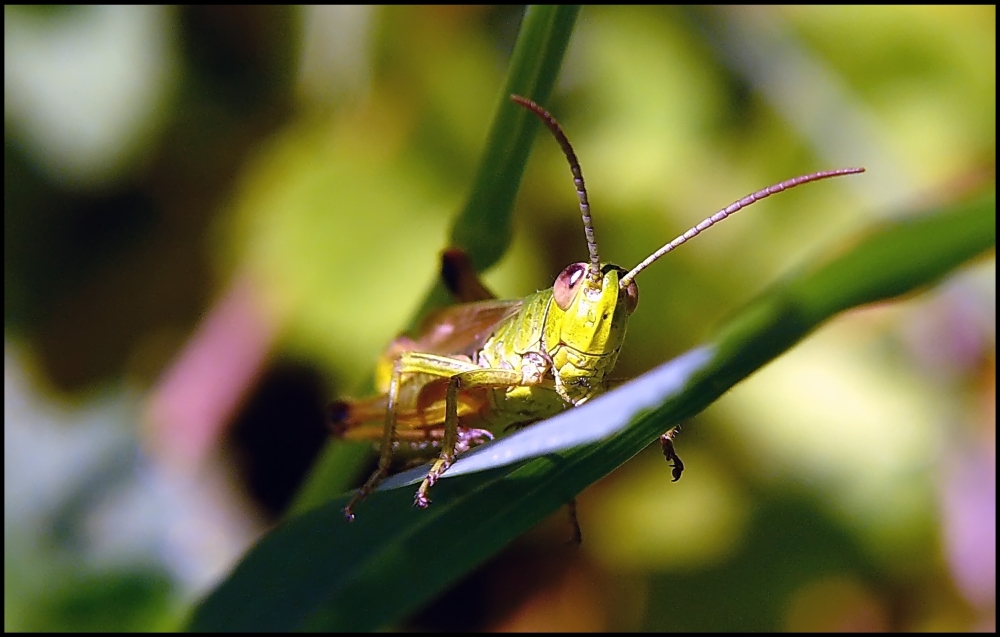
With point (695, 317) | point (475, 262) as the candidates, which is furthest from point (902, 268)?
point (695, 317)

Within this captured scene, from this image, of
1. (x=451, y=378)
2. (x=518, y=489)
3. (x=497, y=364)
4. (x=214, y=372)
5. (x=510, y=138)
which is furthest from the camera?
(x=214, y=372)

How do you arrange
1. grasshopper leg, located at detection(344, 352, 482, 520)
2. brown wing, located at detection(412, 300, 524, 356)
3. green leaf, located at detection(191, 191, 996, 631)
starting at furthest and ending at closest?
brown wing, located at detection(412, 300, 524, 356), grasshopper leg, located at detection(344, 352, 482, 520), green leaf, located at detection(191, 191, 996, 631)

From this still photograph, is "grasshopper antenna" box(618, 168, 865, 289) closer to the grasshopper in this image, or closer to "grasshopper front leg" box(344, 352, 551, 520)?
the grasshopper

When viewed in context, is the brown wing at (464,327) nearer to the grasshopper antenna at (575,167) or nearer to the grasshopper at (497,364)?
the grasshopper at (497,364)

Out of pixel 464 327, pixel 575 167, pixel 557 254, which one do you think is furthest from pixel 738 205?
pixel 557 254

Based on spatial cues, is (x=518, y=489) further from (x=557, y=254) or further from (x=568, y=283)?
(x=557, y=254)

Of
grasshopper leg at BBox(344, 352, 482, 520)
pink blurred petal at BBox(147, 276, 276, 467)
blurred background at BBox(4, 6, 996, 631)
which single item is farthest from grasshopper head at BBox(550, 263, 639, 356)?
pink blurred petal at BBox(147, 276, 276, 467)

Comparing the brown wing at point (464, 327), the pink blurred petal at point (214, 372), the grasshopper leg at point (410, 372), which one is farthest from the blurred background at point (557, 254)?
the grasshopper leg at point (410, 372)
